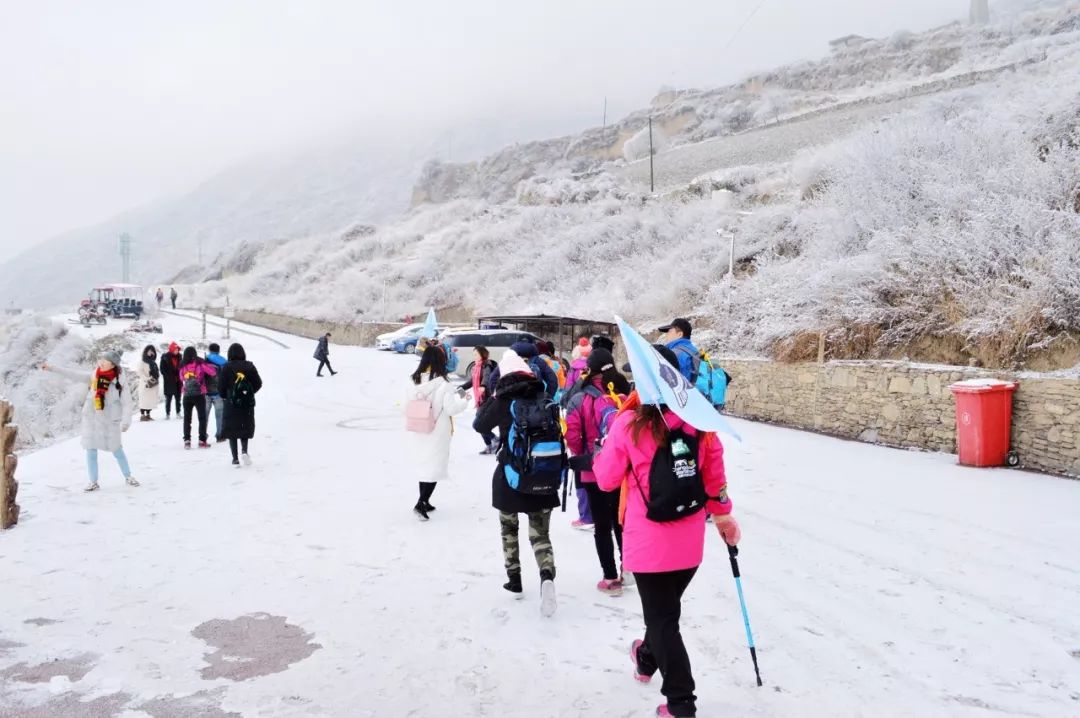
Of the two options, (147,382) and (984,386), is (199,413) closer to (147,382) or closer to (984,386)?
(147,382)

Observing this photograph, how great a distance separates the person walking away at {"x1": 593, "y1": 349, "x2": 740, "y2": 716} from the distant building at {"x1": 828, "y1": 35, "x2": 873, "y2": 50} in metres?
99.9

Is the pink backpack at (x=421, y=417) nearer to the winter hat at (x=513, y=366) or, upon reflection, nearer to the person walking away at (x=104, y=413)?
the winter hat at (x=513, y=366)

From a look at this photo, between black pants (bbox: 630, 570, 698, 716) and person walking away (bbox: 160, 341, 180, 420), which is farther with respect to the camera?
person walking away (bbox: 160, 341, 180, 420)

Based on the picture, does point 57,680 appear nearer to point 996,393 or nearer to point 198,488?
point 198,488

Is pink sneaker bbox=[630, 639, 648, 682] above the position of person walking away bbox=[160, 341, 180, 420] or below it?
below

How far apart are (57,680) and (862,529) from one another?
254 inches

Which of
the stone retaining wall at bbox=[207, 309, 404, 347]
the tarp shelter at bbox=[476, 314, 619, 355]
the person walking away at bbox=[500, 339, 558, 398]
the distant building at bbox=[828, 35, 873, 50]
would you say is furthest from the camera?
the distant building at bbox=[828, 35, 873, 50]

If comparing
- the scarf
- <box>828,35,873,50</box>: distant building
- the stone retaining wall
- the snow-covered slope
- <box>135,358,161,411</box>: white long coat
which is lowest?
<box>135,358,161,411</box>: white long coat

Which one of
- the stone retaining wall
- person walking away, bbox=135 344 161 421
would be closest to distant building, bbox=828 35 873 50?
the stone retaining wall

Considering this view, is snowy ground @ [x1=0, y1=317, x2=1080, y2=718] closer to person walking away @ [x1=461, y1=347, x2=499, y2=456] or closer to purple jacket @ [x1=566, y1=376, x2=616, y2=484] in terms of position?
purple jacket @ [x1=566, y1=376, x2=616, y2=484]

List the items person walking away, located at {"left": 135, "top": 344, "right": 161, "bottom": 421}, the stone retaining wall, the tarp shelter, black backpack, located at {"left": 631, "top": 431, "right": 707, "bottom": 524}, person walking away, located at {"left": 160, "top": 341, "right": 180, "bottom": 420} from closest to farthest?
1. black backpack, located at {"left": 631, "top": 431, "right": 707, "bottom": 524}
2. person walking away, located at {"left": 135, "top": 344, "right": 161, "bottom": 421}
3. person walking away, located at {"left": 160, "top": 341, "right": 180, "bottom": 420}
4. the tarp shelter
5. the stone retaining wall

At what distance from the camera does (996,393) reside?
9.62 m

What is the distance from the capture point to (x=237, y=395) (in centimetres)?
1050

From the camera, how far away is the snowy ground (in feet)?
13.1
